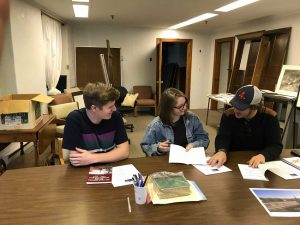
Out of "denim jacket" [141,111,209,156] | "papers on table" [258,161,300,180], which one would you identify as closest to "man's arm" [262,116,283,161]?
"papers on table" [258,161,300,180]

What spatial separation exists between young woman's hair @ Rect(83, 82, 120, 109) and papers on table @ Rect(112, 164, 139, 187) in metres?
0.44

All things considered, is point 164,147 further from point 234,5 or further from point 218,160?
point 234,5

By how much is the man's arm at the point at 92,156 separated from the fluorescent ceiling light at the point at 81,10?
11.2 feet

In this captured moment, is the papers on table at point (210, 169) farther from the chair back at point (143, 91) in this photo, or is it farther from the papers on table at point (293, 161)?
the chair back at point (143, 91)

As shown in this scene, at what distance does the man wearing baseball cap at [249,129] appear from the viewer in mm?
1760

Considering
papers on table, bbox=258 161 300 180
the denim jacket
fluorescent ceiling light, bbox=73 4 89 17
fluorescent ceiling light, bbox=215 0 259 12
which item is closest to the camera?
papers on table, bbox=258 161 300 180

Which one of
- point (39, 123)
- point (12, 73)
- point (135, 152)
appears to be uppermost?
point (12, 73)

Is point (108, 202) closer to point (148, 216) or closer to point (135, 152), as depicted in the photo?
point (148, 216)

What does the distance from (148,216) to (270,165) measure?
95 cm

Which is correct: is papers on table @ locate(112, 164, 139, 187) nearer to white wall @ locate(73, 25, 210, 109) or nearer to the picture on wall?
the picture on wall

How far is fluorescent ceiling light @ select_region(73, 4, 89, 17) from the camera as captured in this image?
167 inches

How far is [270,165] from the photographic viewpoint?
1.59 metres

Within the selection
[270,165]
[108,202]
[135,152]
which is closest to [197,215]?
[108,202]

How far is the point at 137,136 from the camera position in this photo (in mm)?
4762
